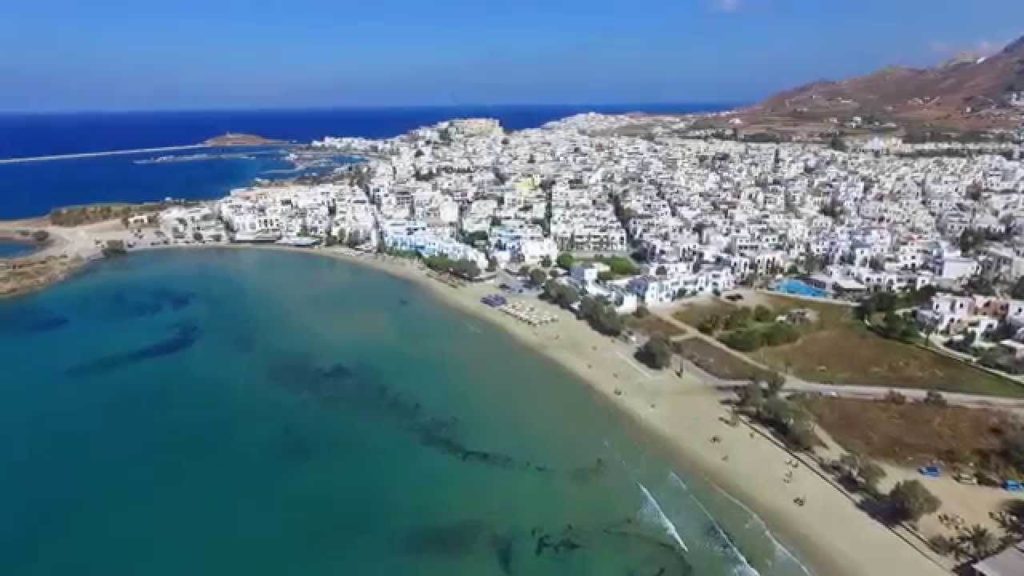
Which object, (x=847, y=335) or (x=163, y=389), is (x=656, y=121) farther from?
(x=163, y=389)

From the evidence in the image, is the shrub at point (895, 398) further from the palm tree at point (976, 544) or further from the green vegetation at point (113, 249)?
the green vegetation at point (113, 249)

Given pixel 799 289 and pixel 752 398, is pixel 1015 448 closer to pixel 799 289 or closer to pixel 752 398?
pixel 752 398

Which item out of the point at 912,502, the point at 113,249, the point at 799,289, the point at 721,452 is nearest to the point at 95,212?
the point at 113,249

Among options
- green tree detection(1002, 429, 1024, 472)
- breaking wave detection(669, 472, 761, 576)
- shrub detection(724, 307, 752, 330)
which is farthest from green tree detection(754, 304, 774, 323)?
breaking wave detection(669, 472, 761, 576)

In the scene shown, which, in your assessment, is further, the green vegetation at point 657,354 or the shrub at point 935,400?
the green vegetation at point 657,354

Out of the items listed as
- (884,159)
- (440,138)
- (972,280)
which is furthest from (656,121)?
(972,280)

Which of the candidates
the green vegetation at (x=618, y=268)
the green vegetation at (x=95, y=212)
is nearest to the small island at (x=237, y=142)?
the green vegetation at (x=95, y=212)
